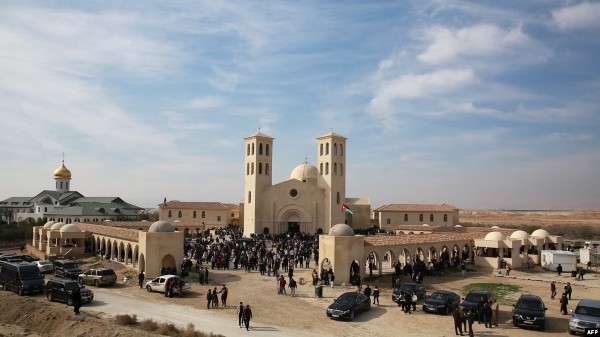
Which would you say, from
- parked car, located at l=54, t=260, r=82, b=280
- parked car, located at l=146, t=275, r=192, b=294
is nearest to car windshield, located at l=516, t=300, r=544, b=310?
parked car, located at l=146, t=275, r=192, b=294

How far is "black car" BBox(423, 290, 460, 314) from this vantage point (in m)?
19.8

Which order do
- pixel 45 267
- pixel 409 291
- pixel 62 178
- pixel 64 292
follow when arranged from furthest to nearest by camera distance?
1. pixel 62 178
2. pixel 45 267
3. pixel 409 291
4. pixel 64 292

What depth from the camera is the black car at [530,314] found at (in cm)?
1767

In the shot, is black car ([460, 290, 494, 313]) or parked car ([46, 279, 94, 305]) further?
parked car ([46, 279, 94, 305])

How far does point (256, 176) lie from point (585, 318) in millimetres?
39752

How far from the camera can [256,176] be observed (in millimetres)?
53594

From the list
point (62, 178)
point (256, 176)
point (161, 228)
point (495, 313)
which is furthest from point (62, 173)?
point (495, 313)

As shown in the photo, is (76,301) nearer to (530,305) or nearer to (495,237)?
(530,305)

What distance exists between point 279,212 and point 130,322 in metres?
35.6

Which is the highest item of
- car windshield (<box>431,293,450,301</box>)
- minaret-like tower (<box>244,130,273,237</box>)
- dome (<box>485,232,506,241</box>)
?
minaret-like tower (<box>244,130,273,237</box>)

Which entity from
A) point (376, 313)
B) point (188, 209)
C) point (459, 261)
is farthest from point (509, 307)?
point (188, 209)

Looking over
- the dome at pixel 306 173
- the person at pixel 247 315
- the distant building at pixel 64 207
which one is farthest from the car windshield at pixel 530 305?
the distant building at pixel 64 207

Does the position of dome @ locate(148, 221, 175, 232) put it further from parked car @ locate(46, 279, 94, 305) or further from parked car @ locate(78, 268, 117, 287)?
parked car @ locate(46, 279, 94, 305)

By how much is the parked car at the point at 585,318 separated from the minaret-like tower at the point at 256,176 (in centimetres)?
3818
